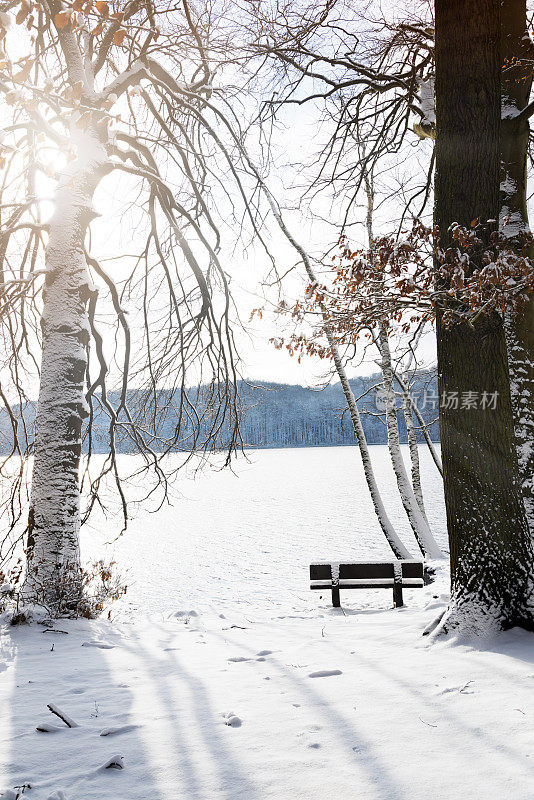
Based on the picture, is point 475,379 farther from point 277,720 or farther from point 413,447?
point 413,447

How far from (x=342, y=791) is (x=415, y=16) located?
8705mm

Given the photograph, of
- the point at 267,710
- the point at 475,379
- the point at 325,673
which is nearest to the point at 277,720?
the point at 267,710

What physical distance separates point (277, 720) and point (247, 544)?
59.0 feet

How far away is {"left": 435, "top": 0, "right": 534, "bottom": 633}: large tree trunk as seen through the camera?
4258mm

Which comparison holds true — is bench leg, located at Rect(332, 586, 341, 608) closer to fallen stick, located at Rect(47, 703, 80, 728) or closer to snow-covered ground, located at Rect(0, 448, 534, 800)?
snow-covered ground, located at Rect(0, 448, 534, 800)

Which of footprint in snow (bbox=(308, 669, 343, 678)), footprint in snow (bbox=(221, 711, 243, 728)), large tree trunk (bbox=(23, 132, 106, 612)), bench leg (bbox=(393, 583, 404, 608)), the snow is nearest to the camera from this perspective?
footprint in snow (bbox=(221, 711, 243, 728))

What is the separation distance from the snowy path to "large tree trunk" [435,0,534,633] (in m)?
0.45

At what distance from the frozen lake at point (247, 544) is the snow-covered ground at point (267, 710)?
2.12 metres

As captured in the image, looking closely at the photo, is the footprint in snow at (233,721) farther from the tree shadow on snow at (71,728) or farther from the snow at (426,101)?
the snow at (426,101)

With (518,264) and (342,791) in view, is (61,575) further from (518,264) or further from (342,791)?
(518,264)

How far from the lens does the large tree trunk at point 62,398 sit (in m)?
5.73

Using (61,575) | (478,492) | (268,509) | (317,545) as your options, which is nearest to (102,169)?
(61,575)

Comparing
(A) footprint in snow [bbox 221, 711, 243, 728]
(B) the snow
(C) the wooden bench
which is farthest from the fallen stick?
(B) the snow

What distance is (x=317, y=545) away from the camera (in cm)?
1966
